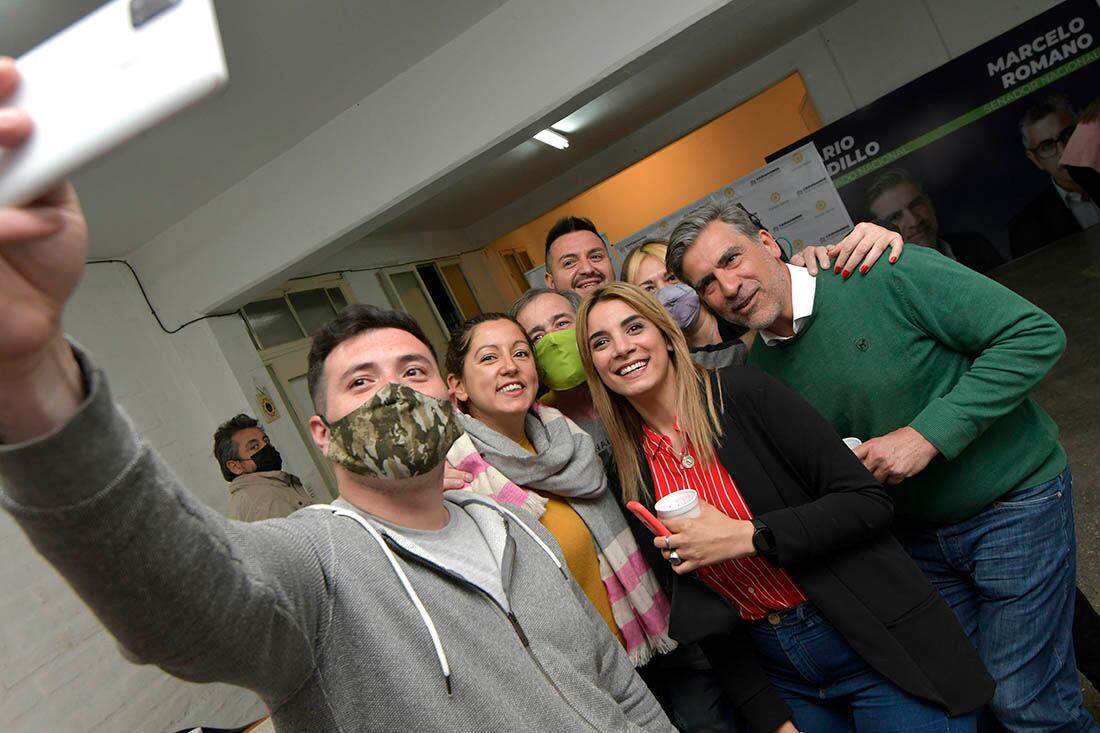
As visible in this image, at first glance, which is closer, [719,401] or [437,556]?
[437,556]

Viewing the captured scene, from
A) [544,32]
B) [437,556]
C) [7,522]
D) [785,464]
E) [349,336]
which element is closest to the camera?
[437,556]

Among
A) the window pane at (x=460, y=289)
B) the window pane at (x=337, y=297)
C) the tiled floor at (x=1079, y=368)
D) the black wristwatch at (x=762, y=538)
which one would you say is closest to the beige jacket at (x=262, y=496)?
the black wristwatch at (x=762, y=538)

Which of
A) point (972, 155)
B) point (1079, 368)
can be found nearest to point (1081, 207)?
point (972, 155)

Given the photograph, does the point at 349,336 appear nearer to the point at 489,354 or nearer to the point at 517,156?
the point at 489,354

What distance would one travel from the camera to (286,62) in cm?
377

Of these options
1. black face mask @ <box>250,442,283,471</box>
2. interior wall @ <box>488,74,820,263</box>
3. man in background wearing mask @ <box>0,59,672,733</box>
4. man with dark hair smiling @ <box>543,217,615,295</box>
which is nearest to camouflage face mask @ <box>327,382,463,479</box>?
man in background wearing mask @ <box>0,59,672,733</box>

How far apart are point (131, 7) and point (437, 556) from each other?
0.89 meters

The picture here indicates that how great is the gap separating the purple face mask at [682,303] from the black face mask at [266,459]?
122 inches

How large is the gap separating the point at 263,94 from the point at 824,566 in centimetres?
392

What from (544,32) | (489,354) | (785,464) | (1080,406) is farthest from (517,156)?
(785,464)

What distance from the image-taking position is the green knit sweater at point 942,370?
63.1 inches

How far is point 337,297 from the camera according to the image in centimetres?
737

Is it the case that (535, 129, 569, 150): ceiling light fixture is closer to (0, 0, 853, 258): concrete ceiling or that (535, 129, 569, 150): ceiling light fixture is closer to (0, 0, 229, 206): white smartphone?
(0, 0, 853, 258): concrete ceiling

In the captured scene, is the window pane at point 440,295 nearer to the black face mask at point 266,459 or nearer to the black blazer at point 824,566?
the black face mask at point 266,459
